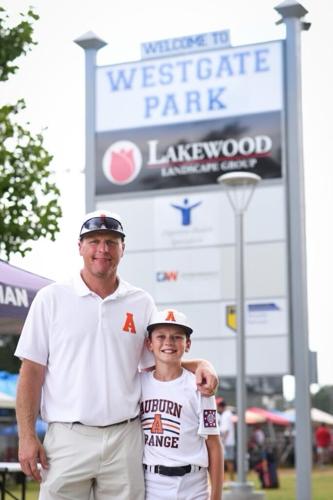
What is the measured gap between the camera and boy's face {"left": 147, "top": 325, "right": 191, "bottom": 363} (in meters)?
4.72

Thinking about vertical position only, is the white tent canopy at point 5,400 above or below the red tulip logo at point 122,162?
below

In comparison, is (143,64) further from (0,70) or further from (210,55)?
(0,70)

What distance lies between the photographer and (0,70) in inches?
561

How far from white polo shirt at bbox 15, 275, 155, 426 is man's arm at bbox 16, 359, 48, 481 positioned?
0.05 m

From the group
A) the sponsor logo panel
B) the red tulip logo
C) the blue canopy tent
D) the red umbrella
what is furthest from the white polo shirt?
the red umbrella

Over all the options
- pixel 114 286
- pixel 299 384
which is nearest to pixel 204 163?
pixel 299 384

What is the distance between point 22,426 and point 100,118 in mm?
20567

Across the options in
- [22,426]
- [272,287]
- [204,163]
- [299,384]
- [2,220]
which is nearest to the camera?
[22,426]

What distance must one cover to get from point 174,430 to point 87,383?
0.42m

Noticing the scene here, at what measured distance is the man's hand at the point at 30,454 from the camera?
452 cm

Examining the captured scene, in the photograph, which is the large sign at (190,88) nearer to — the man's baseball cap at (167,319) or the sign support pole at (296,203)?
the sign support pole at (296,203)

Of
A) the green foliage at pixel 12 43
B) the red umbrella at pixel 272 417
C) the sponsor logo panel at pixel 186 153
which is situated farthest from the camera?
the red umbrella at pixel 272 417

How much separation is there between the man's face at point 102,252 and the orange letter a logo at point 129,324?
19cm

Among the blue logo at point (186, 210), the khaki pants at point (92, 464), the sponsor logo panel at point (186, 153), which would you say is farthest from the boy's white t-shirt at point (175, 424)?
the blue logo at point (186, 210)
